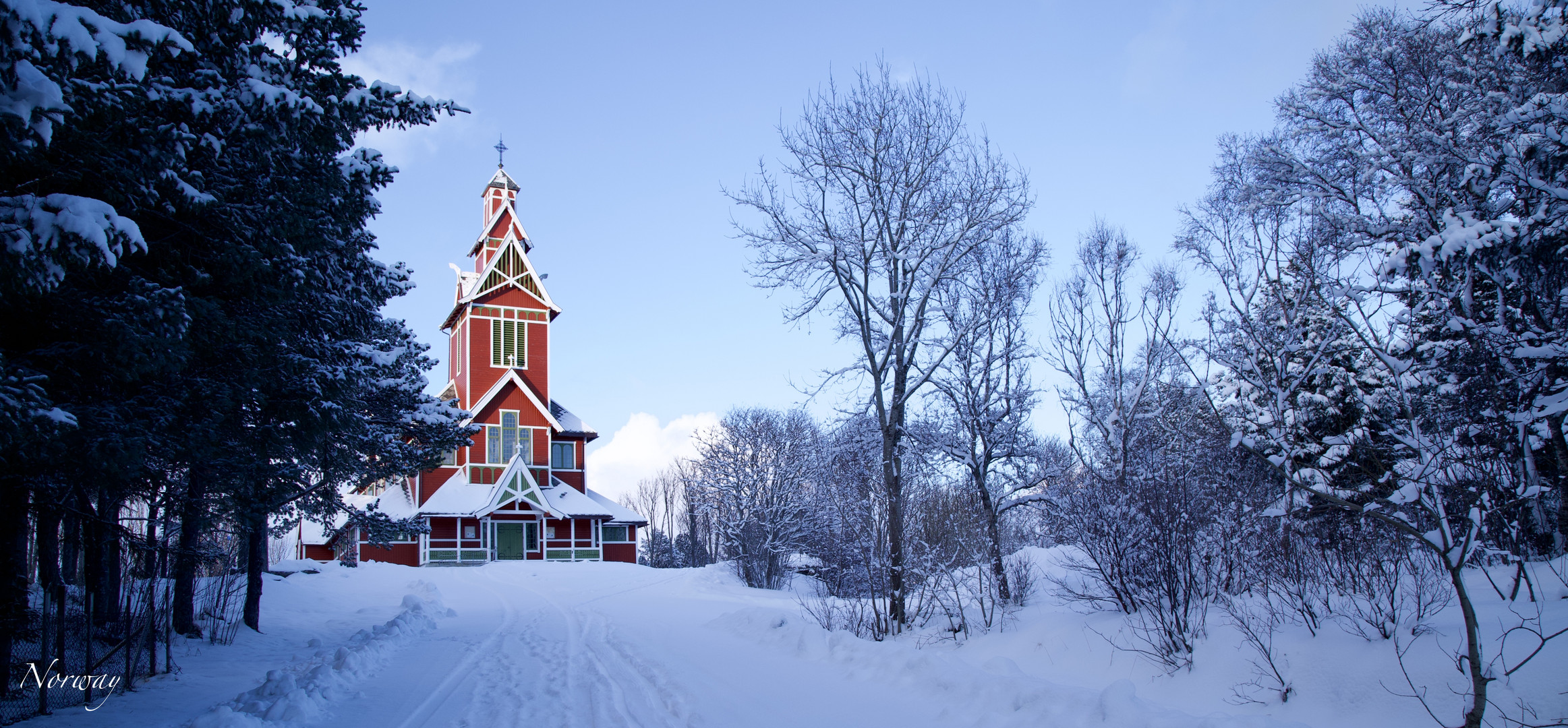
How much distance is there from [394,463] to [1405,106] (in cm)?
1802

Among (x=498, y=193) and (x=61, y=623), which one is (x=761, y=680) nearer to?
(x=61, y=623)

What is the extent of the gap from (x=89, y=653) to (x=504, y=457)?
29261mm

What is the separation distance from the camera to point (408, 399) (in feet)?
42.0

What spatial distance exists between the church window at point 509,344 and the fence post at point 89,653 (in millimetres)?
29758

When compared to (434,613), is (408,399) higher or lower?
higher

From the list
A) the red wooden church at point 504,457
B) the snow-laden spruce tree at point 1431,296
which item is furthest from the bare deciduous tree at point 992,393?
the red wooden church at point 504,457

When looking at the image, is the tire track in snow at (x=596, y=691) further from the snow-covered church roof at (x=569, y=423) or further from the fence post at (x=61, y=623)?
the snow-covered church roof at (x=569, y=423)

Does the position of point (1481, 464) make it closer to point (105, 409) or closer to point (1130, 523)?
point (1130, 523)

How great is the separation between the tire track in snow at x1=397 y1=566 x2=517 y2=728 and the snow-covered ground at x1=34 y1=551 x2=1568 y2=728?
4 centimetres

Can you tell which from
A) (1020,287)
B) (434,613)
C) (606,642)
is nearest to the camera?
(606,642)

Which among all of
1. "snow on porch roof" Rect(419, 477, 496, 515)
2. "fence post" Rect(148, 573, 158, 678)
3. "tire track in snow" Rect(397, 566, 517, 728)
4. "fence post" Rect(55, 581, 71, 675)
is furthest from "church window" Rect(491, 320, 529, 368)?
"fence post" Rect(55, 581, 71, 675)

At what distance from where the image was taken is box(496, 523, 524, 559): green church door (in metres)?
34.1

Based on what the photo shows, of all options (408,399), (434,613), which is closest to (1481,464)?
(408,399)

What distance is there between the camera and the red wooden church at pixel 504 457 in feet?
110
